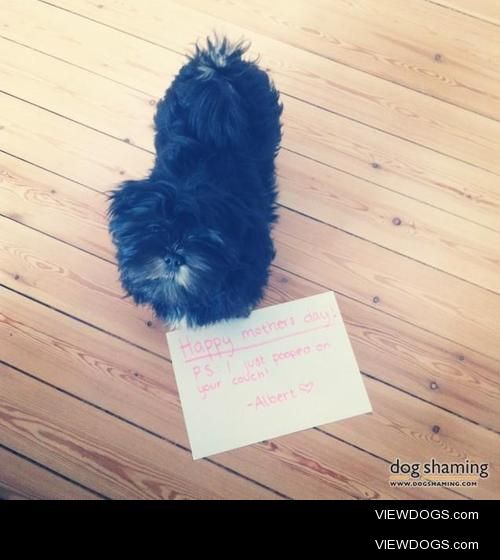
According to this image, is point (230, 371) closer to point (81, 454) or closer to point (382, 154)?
point (81, 454)

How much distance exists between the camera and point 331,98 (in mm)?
1176

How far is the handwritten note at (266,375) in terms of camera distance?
3.28 feet

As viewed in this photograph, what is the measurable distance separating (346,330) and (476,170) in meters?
0.47

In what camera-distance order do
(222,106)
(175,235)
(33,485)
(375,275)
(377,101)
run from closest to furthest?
(175,235) → (222,106) → (33,485) → (375,275) → (377,101)

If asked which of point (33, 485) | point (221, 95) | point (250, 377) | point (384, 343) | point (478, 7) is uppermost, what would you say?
point (478, 7)

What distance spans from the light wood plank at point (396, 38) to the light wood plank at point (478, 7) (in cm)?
2

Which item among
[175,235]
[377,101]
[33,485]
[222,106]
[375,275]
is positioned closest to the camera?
[175,235]

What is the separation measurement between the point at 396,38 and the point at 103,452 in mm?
1115

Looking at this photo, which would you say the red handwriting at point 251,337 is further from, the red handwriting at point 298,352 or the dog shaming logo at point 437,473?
the dog shaming logo at point 437,473

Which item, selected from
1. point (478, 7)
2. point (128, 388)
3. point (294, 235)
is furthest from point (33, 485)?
point (478, 7)

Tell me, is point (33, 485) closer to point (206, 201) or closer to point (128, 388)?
point (128, 388)

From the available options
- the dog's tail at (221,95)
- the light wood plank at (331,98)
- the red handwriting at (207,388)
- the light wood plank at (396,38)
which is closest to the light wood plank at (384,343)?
the red handwriting at (207,388)
